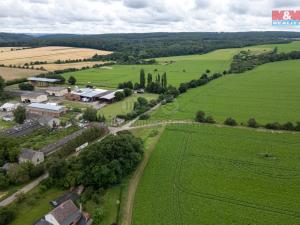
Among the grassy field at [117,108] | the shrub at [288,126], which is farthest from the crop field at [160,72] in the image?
the shrub at [288,126]

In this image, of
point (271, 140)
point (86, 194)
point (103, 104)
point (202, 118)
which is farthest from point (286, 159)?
point (103, 104)

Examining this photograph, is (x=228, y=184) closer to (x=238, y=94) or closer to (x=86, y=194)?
(x=86, y=194)

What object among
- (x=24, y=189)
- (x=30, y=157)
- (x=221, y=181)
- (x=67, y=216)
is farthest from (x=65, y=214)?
(x=221, y=181)

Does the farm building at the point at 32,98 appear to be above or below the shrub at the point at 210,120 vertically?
above

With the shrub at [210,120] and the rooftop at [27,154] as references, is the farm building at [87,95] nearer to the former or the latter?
the shrub at [210,120]

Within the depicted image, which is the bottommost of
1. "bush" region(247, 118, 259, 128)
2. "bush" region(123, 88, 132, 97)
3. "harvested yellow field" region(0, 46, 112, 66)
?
"bush" region(247, 118, 259, 128)

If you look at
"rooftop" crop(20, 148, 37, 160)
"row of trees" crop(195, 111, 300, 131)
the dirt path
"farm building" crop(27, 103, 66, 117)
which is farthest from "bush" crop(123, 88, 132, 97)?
"rooftop" crop(20, 148, 37, 160)

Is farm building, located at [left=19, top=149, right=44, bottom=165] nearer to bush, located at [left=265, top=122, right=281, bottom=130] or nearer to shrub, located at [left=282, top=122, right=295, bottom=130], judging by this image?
bush, located at [left=265, top=122, right=281, bottom=130]
